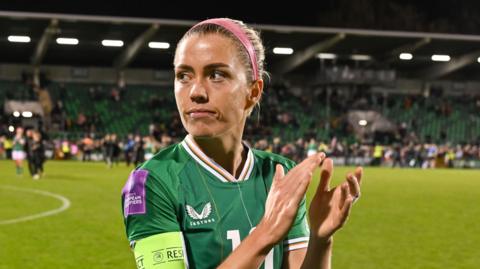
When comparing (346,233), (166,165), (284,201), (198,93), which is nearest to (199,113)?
(198,93)

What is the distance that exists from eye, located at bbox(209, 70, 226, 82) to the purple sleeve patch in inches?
17.2

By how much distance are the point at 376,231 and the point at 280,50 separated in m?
34.8

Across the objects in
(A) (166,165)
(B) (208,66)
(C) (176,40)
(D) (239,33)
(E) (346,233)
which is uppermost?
(C) (176,40)

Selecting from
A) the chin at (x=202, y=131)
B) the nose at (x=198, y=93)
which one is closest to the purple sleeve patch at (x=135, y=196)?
the chin at (x=202, y=131)

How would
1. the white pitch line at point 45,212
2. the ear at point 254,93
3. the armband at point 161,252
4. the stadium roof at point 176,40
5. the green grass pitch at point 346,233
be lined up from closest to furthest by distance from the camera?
the armband at point 161,252 → the ear at point 254,93 → the green grass pitch at point 346,233 → the white pitch line at point 45,212 → the stadium roof at point 176,40

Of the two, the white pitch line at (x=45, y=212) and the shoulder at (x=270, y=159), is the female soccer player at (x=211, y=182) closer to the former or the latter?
the shoulder at (x=270, y=159)

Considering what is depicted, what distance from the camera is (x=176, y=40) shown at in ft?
143

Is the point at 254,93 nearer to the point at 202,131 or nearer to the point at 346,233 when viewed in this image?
the point at 202,131

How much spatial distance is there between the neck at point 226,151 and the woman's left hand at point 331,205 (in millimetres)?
396

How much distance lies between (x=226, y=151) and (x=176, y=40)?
41.3 m

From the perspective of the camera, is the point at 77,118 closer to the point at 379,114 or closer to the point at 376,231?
the point at 379,114

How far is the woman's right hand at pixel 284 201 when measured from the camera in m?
2.21

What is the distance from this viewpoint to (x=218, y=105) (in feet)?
8.26

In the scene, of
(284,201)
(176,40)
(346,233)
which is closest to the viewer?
(284,201)
